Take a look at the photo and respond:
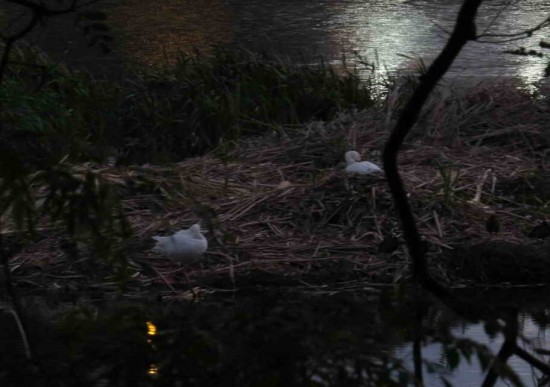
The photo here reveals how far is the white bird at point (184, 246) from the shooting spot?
5105 mm

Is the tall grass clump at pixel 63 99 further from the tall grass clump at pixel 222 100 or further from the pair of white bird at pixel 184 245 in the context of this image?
the pair of white bird at pixel 184 245

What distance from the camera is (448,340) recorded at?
2.72m

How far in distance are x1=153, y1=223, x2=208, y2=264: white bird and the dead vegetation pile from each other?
0.19 ft

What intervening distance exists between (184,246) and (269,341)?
99 cm

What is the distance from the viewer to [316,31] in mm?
13477

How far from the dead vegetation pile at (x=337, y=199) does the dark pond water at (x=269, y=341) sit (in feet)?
0.79

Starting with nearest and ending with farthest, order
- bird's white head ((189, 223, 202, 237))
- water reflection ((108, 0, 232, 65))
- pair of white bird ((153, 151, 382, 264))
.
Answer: pair of white bird ((153, 151, 382, 264)) < bird's white head ((189, 223, 202, 237)) < water reflection ((108, 0, 232, 65))

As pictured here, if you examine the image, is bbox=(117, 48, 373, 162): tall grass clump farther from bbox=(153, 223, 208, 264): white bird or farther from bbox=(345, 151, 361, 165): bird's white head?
bbox=(153, 223, 208, 264): white bird

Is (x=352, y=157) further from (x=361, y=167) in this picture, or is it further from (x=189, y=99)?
(x=189, y=99)

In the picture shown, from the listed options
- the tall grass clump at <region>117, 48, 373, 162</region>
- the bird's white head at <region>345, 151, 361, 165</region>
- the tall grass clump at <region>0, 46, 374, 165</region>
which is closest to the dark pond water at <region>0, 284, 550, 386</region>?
the bird's white head at <region>345, 151, 361, 165</region>

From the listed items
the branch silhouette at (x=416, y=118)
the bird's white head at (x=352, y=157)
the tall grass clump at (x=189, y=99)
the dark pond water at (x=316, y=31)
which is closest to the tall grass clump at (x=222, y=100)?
the tall grass clump at (x=189, y=99)

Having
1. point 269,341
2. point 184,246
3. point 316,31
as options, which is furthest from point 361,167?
point 316,31

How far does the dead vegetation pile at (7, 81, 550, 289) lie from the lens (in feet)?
17.6

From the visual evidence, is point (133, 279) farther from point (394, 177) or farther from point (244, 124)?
point (394, 177)
